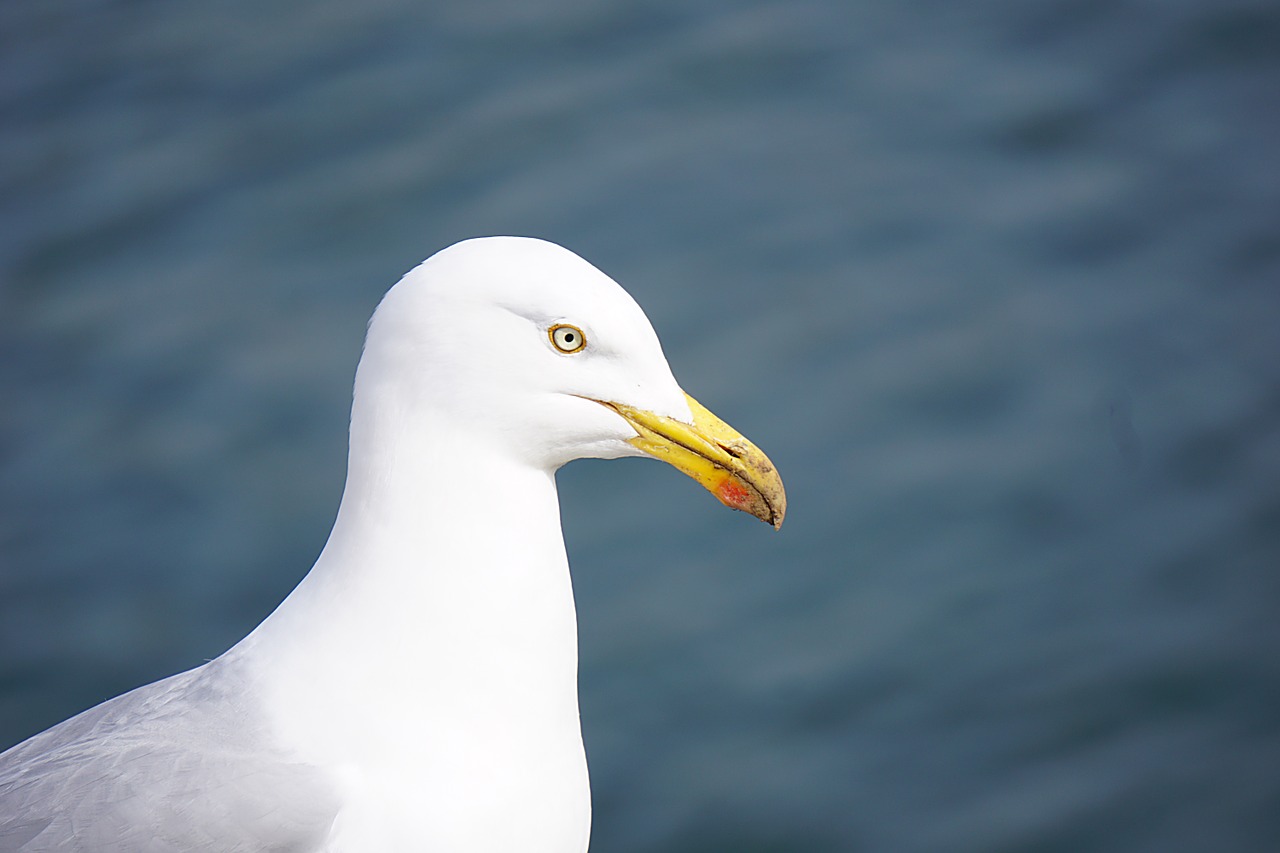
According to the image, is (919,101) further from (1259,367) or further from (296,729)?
(296,729)

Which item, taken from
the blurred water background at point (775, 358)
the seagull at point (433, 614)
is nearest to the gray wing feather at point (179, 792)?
the seagull at point (433, 614)

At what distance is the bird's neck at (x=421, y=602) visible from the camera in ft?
7.17

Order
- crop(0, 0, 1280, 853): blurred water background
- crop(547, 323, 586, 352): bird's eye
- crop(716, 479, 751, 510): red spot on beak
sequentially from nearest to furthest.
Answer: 1. crop(547, 323, 586, 352): bird's eye
2. crop(716, 479, 751, 510): red spot on beak
3. crop(0, 0, 1280, 853): blurred water background

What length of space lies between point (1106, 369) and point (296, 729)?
2720 millimetres

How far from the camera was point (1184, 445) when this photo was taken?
12.9 ft

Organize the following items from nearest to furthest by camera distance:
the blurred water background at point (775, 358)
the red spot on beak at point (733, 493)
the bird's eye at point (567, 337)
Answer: the bird's eye at point (567, 337), the red spot on beak at point (733, 493), the blurred water background at point (775, 358)

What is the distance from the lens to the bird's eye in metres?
2.12

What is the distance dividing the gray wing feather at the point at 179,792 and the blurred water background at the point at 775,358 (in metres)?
1.37

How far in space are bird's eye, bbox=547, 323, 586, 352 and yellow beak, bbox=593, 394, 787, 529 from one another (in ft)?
0.36

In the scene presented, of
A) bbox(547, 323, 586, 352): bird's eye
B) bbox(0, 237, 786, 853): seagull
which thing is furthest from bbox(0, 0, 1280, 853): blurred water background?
bbox(547, 323, 586, 352): bird's eye

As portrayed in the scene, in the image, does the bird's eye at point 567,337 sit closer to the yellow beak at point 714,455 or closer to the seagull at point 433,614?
the seagull at point 433,614

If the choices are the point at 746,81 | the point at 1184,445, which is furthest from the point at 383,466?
the point at 746,81

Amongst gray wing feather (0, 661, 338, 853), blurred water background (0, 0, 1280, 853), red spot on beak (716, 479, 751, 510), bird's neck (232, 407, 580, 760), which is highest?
blurred water background (0, 0, 1280, 853)

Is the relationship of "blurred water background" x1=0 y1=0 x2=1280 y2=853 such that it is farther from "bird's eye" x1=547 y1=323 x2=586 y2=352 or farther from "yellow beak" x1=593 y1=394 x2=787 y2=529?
"bird's eye" x1=547 y1=323 x2=586 y2=352
